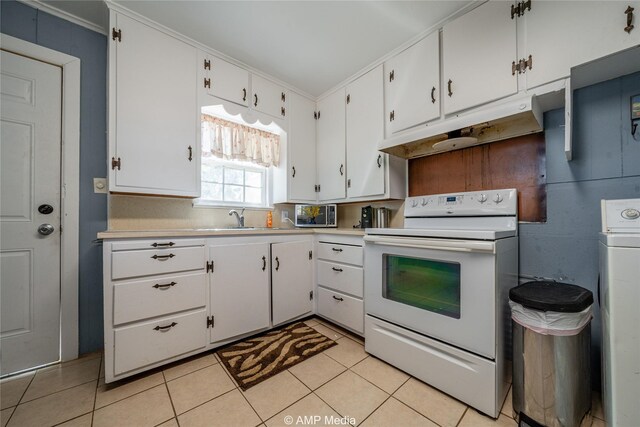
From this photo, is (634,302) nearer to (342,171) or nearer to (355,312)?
(355,312)

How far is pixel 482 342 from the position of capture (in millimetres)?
1248

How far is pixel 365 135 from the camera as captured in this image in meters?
2.41

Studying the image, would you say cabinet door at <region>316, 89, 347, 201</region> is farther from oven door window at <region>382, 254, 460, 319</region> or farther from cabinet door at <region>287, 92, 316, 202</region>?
oven door window at <region>382, 254, 460, 319</region>

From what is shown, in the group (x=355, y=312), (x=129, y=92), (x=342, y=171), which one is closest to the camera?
(x=129, y=92)

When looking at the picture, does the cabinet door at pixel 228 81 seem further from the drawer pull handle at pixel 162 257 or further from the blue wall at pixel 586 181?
the blue wall at pixel 586 181

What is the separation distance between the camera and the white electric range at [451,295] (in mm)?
1243

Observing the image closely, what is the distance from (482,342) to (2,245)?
2.97m

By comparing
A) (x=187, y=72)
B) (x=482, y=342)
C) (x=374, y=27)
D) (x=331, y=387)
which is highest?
(x=374, y=27)

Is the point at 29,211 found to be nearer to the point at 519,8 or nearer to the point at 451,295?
the point at 451,295

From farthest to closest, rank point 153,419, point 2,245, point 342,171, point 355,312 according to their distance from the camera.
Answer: point 342,171 < point 355,312 < point 2,245 < point 153,419

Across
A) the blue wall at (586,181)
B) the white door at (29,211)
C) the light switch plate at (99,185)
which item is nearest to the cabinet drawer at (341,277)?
the blue wall at (586,181)

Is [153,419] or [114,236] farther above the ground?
[114,236]

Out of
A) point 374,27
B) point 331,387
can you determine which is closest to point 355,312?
point 331,387

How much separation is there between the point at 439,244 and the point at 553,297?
0.53 meters
